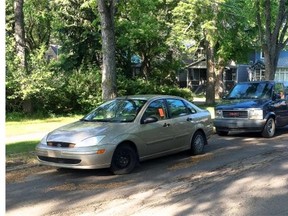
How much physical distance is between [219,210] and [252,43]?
1113 inches

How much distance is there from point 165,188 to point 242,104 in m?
7.04

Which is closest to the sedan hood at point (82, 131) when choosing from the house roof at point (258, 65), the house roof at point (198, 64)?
the house roof at point (198, 64)

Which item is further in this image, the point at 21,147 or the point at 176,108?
the point at 21,147

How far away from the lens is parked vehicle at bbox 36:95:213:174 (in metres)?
7.87

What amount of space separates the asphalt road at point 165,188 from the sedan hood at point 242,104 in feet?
10.5

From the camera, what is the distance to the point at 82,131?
8.20 metres

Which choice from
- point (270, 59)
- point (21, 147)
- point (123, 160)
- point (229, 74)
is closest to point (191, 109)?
point (123, 160)

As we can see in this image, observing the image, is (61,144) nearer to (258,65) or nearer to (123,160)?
(123,160)

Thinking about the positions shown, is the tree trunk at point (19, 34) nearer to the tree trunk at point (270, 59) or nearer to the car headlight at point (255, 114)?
the car headlight at point (255, 114)

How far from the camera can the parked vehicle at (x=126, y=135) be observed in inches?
310

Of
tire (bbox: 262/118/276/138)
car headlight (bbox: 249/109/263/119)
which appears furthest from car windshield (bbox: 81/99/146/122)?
tire (bbox: 262/118/276/138)

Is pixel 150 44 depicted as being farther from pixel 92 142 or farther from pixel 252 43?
pixel 92 142

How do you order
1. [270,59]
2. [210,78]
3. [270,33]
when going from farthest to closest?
[210,78] < [270,59] < [270,33]
